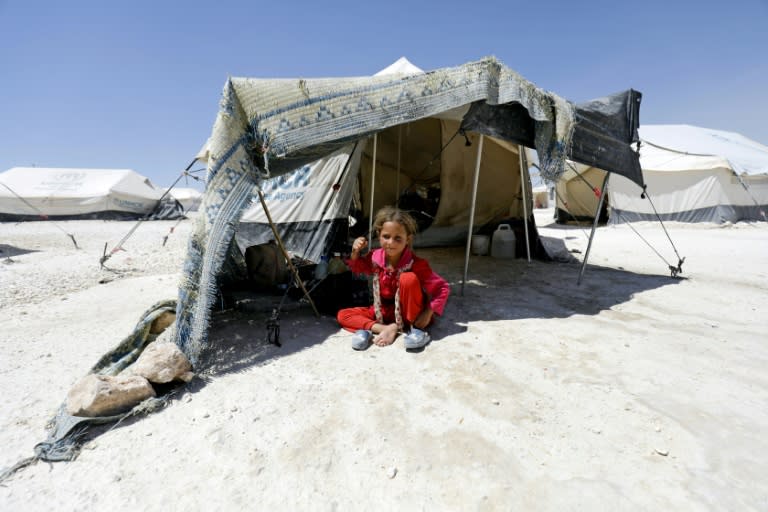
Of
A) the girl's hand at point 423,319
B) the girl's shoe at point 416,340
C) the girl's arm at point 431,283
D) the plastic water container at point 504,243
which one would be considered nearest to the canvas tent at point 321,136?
the girl's arm at point 431,283

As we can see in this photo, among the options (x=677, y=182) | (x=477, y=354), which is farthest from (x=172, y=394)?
(x=677, y=182)

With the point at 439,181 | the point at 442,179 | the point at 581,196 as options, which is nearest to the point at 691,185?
the point at 581,196

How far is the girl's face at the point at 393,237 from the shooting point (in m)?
2.60

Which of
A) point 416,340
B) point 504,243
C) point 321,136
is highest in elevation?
point 321,136

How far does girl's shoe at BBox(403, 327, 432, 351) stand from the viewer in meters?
2.47

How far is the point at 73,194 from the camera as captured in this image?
676 inches

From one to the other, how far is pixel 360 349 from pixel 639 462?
1.65 metres

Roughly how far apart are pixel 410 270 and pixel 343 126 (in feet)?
4.00

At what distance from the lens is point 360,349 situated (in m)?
2.53

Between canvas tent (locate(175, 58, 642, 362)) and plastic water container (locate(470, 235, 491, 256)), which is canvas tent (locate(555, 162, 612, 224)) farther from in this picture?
canvas tent (locate(175, 58, 642, 362))

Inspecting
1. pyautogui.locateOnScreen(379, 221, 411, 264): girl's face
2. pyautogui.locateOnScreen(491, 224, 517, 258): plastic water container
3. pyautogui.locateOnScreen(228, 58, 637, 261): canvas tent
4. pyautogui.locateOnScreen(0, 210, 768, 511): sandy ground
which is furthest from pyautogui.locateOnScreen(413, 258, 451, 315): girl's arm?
pyautogui.locateOnScreen(491, 224, 517, 258): plastic water container

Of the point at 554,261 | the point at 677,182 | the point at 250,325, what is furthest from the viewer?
the point at 677,182

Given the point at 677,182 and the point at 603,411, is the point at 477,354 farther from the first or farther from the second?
the point at 677,182

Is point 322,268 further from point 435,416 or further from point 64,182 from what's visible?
point 64,182
